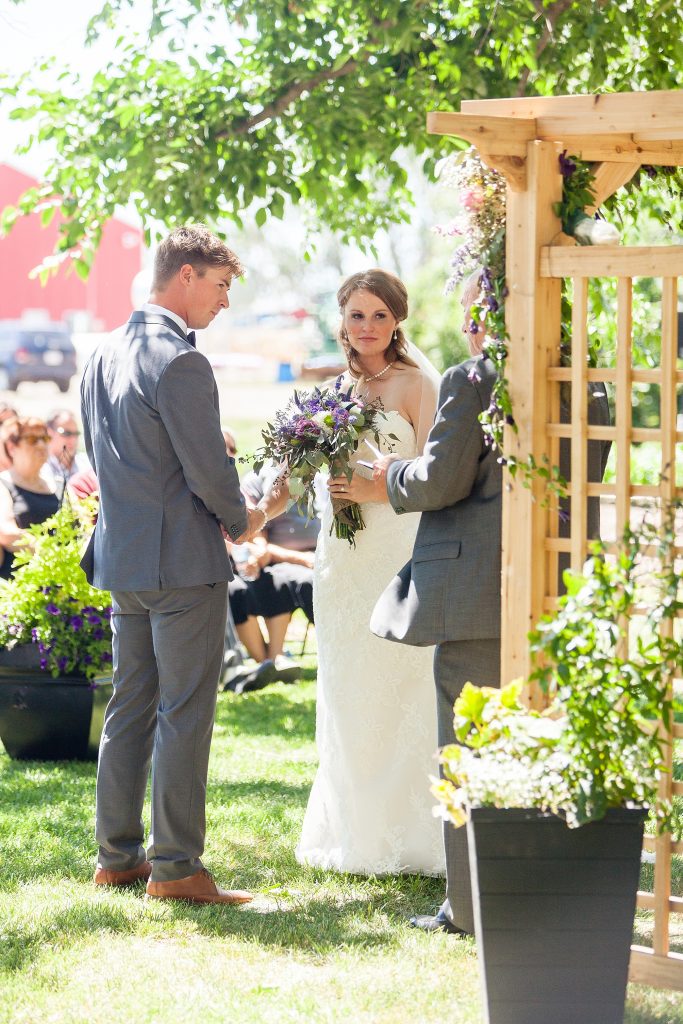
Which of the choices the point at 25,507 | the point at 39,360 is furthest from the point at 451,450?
the point at 39,360

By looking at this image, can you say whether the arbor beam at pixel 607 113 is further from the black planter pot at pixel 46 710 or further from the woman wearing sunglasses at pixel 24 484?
the woman wearing sunglasses at pixel 24 484

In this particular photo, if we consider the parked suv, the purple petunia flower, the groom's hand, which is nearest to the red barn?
the parked suv

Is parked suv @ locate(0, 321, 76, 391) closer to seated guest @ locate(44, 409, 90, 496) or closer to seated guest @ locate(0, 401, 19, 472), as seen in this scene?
seated guest @ locate(44, 409, 90, 496)

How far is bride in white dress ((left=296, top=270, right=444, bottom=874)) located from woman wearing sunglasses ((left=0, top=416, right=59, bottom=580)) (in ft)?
10.2

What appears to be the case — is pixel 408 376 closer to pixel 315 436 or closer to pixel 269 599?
pixel 315 436

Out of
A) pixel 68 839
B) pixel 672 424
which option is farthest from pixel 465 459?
pixel 68 839

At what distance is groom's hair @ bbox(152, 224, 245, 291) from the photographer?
3982 mm

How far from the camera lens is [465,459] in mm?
3510

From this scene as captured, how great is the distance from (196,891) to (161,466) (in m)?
1.38

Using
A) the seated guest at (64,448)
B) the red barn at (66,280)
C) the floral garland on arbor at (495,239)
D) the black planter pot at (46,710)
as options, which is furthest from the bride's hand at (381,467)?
the red barn at (66,280)

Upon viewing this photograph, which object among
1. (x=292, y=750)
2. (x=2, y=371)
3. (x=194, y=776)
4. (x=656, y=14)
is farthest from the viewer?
(x=2, y=371)

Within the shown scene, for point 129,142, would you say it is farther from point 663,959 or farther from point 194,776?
point 663,959

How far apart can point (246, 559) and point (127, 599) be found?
4899 mm

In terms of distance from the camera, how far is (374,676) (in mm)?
4500
